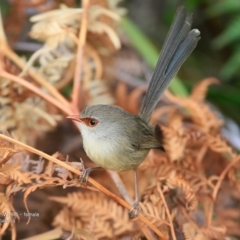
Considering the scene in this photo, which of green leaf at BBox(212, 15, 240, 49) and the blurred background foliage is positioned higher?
green leaf at BBox(212, 15, 240, 49)

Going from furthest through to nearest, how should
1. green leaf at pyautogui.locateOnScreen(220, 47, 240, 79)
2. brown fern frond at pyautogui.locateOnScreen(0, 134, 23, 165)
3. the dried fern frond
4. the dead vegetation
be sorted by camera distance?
green leaf at pyautogui.locateOnScreen(220, 47, 240, 79)
the dried fern frond
the dead vegetation
brown fern frond at pyautogui.locateOnScreen(0, 134, 23, 165)

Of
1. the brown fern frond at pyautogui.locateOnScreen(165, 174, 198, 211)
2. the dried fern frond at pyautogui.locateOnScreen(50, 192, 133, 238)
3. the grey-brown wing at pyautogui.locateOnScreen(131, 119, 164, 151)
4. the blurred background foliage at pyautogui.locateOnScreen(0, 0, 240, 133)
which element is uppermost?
the brown fern frond at pyautogui.locateOnScreen(165, 174, 198, 211)

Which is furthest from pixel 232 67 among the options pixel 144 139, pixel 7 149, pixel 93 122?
pixel 7 149

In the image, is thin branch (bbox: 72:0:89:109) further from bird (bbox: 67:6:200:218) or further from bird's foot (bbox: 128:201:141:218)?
bird's foot (bbox: 128:201:141:218)

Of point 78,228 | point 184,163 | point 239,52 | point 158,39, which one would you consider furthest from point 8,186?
point 158,39

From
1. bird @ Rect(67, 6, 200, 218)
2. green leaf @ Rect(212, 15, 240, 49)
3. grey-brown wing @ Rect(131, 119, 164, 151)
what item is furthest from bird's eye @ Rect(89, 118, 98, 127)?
green leaf @ Rect(212, 15, 240, 49)

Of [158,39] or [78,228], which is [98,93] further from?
[158,39]

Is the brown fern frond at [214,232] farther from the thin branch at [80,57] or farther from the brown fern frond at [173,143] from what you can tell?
the thin branch at [80,57]
